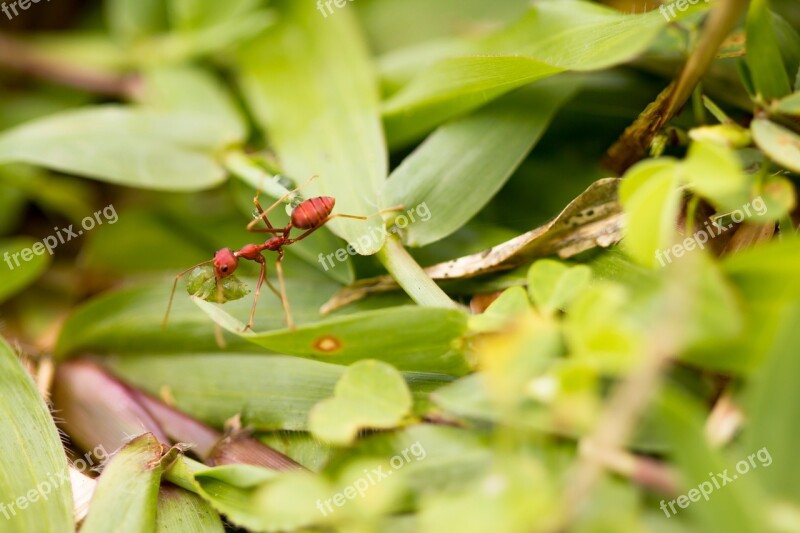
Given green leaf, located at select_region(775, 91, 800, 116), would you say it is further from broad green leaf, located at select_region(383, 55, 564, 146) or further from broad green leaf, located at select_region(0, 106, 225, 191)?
broad green leaf, located at select_region(0, 106, 225, 191)

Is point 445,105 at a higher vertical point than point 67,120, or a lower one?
lower

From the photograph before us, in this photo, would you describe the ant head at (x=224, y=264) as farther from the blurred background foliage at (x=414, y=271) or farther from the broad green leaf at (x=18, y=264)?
the broad green leaf at (x=18, y=264)

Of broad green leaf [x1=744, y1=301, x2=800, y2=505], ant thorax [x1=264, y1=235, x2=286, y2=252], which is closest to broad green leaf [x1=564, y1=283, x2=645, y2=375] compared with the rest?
broad green leaf [x1=744, y1=301, x2=800, y2=505]

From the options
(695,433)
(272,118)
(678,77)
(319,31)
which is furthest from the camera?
(319,31)

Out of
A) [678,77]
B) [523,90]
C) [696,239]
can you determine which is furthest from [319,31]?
[696,239]

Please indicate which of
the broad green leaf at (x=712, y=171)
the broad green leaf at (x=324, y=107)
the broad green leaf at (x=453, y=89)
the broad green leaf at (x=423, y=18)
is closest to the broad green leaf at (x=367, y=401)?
the broad green leaf at (x=324, y=107)

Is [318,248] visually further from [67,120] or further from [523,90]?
[67,120]

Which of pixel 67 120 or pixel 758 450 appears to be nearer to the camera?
pixel 758 450
